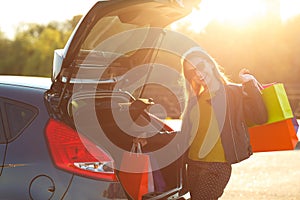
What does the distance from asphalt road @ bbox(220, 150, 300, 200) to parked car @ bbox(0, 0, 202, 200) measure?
2.84 m

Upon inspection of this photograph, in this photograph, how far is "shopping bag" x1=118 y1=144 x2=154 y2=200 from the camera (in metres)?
3.87

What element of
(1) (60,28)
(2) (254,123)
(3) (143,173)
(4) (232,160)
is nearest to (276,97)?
(2) (254,123)

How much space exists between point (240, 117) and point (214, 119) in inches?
7.3

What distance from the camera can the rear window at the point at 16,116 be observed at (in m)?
3.75

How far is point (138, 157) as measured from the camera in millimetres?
4137

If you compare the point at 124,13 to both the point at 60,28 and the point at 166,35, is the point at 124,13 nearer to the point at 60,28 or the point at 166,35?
the point at 166,35

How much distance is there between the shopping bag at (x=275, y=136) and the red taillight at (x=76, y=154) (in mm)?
1500

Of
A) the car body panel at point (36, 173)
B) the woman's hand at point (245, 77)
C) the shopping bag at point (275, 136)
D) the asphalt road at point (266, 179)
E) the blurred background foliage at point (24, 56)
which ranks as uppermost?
the woman's hand at point (245, 77)

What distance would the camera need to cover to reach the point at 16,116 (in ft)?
12.4

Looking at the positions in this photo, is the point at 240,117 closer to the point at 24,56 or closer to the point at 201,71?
the point at 201,71

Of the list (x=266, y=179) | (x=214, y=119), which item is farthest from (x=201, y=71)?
(x=266, y=179)

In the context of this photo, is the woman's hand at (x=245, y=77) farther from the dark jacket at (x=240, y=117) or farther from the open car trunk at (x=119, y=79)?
the open car trunk at (x=119, y=79)

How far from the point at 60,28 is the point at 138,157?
68727 millimetres

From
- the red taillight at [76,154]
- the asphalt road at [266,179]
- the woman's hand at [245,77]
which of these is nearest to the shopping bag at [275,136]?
the woman's hand at [245,77]
